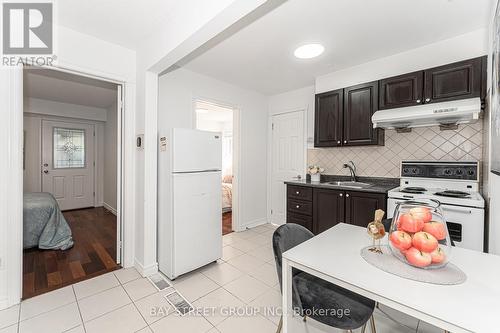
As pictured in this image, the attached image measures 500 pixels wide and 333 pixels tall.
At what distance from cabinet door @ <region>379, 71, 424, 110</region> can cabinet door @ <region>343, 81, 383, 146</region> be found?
0.28 ft

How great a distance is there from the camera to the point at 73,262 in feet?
8.96

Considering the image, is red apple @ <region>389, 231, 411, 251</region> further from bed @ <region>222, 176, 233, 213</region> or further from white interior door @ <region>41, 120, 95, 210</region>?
white interior door @ <region>41, 120, 95, 210</region>

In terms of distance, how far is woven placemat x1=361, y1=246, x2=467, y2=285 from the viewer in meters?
0.89

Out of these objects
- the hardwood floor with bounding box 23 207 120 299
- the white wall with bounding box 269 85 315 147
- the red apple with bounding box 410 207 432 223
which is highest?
the white wall with bounding box 269 85 315 147

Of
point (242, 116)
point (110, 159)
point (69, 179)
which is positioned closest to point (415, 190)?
point (242, 116)

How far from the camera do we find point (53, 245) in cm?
309

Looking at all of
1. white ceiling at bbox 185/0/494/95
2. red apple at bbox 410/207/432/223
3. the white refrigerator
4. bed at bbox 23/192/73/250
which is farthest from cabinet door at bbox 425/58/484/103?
bed at bbox 23/192/73/250

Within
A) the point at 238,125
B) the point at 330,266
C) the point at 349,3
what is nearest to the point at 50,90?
the point at 238,125

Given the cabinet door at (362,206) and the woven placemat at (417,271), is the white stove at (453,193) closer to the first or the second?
the cabinet door at (362,206)

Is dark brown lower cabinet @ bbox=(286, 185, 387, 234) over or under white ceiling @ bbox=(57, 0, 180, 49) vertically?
under

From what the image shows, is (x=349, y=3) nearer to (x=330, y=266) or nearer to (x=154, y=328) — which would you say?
(x=330, y=266)

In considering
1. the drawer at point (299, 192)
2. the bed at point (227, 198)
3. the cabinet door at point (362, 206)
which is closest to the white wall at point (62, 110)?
the bed at point (227, 198)

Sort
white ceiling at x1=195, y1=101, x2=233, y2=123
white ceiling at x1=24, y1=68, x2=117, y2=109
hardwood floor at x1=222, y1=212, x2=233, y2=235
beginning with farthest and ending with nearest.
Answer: white ceiling at x1=195, y1=101, x2=233, y2=123 < hardwood floor at x1=222, y1=212, x2=233, y2=235 < white ceiling at x1=24, y1=68, x2=117, y2=109

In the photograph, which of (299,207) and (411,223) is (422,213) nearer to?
(411,223)
